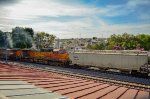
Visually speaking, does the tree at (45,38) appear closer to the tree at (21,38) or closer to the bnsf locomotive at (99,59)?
the tree at (21,38)

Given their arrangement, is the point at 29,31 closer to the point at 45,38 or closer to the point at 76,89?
the point at 45,38

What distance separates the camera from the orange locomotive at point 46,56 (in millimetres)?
46250

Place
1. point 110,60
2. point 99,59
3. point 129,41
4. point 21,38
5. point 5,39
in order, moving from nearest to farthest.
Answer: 1. point 110,60
2. point 99,59
3. point 129,41
4. point 21,38
5. point 5,39

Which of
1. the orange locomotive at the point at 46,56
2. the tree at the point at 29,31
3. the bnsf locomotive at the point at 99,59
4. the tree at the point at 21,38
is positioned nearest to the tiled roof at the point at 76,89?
the bnsf locomotive at the point at 99,59

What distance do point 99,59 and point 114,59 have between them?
10.7ft

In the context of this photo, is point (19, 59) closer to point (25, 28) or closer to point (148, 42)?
point (25, 28)

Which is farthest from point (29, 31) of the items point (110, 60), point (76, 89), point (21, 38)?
point (76, 89)

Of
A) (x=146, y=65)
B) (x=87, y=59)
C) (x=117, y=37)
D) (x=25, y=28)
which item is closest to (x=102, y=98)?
(x=146, y=65)

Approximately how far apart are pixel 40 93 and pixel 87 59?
30692 mm

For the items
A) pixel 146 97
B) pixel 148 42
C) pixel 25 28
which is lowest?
pixel 146 97

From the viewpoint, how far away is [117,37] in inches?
3526

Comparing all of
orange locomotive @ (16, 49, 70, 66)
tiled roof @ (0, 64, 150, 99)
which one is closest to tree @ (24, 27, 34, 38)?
orange locomotive @ (16, 49, 70, 66)

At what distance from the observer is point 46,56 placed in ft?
166

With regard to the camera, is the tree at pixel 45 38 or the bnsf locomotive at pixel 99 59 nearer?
the bnsf locomotive at pixel 99 59
